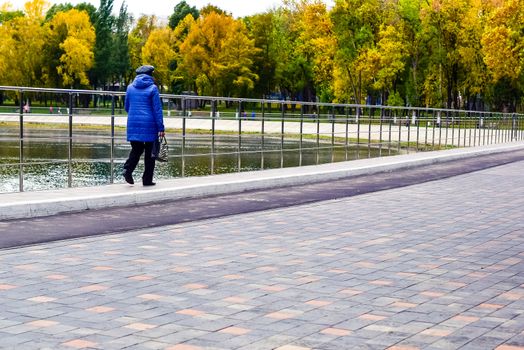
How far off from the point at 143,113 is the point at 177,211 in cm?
222

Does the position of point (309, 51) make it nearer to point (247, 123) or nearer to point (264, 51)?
Result: point (264, 51)

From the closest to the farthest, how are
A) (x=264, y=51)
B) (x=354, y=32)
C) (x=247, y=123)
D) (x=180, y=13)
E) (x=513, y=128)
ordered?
1. (x=247, y=123)
2. (x=513, y=128)
3. (x=354, y=32)
4. (x=264, y=51)
5. (x=180, y=13)

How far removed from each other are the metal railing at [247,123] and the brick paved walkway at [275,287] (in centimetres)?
405

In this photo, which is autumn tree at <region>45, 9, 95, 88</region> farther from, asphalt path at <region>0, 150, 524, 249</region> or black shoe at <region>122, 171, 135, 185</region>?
black shoe at <region>122, 171, 135, 185</region>

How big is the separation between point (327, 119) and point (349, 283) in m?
15.1

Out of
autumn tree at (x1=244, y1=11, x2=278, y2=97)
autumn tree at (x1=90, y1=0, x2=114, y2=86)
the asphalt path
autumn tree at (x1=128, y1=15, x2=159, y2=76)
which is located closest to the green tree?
autumn tree at (x1=128, y1=15, x2=159, y2=76)

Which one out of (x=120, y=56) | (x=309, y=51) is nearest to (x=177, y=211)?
(x=309, y=51)

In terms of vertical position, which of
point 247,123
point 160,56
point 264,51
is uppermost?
point 264,51

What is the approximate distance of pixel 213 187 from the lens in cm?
1424

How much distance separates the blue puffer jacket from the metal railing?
2.59 feet

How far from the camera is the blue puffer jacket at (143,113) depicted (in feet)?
44.0

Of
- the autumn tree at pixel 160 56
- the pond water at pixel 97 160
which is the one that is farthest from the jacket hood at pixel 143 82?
the autumn tree at pixel 160 56

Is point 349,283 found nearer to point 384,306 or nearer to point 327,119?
point 384,306

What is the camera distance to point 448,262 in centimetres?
817
